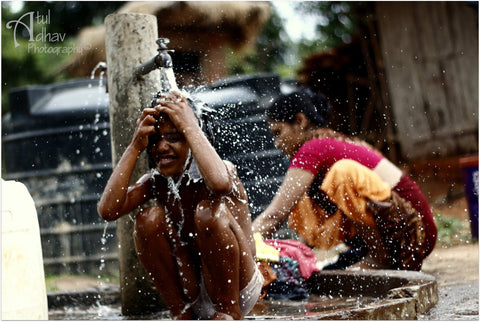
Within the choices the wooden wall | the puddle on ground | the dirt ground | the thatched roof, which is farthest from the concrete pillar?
the wooden wall

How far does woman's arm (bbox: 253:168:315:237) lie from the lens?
3125 millimetres

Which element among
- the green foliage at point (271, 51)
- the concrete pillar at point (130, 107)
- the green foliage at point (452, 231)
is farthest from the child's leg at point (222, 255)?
the green foliage at point (271, 51)

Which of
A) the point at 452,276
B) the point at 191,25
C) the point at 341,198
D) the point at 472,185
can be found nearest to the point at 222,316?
the point at 341,198

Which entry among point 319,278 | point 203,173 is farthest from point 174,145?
point 319,278

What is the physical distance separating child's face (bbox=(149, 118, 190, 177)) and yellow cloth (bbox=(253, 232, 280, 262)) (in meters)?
0.79

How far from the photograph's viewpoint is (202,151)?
2166 millimetres

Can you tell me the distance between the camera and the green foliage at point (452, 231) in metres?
5.32

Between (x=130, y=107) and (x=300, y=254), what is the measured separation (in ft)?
3.49

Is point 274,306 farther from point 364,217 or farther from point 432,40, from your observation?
point 432,40

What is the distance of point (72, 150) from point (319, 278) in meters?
2.71

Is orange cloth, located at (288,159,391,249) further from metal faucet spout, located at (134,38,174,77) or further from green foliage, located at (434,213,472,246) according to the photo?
green foliage, located at (434,213,472,246)

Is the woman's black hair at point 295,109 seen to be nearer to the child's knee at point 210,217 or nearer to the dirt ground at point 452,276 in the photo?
the dirt ground at point 452,276

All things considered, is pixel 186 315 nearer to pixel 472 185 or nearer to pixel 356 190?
pixel 356 190

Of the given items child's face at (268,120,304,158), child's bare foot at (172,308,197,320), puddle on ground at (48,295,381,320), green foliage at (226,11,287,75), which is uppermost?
green foliage at (226,11,287,75)
